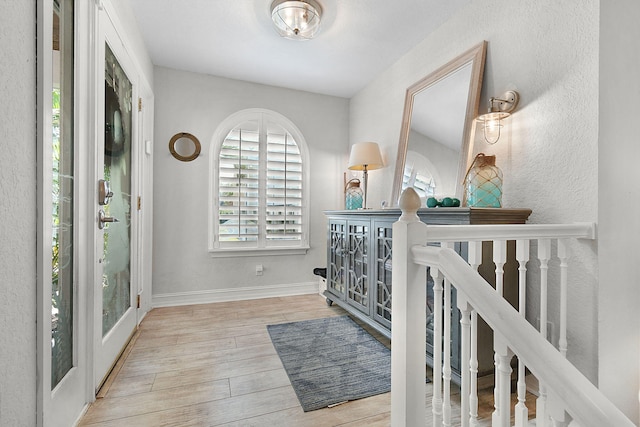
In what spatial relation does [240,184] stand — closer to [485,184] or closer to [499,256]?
[485,184]

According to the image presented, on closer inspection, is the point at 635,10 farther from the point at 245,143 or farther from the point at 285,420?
the point at 245,143

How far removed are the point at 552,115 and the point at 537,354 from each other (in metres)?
1.59

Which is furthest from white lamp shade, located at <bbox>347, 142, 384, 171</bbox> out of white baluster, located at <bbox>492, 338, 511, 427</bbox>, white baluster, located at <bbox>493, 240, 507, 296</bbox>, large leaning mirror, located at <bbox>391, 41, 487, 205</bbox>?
white baluster, located at <bbox>492, 338, 511, 427</bbox>

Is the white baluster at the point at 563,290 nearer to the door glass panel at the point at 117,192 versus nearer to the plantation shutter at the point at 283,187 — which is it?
the door glass panel at the point at 117,192

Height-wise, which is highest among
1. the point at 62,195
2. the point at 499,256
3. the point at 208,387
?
the point at 62,195

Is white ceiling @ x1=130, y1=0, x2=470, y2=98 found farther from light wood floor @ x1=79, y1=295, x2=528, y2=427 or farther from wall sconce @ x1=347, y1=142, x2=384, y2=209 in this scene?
light wood floor @ x1=79, y1=295, x2=528, y2=427

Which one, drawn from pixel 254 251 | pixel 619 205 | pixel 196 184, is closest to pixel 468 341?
pixel 619 205

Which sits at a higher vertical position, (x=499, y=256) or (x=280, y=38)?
(x=280, y=38)

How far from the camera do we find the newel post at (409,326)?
0.93 m

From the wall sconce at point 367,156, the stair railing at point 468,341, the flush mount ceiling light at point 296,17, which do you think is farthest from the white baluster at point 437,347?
the wall sconce at point 367,156

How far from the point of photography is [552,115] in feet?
5.57

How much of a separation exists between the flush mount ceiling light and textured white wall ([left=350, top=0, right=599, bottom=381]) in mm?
1066

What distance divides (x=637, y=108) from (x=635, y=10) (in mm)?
500

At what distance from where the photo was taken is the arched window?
3.39m
